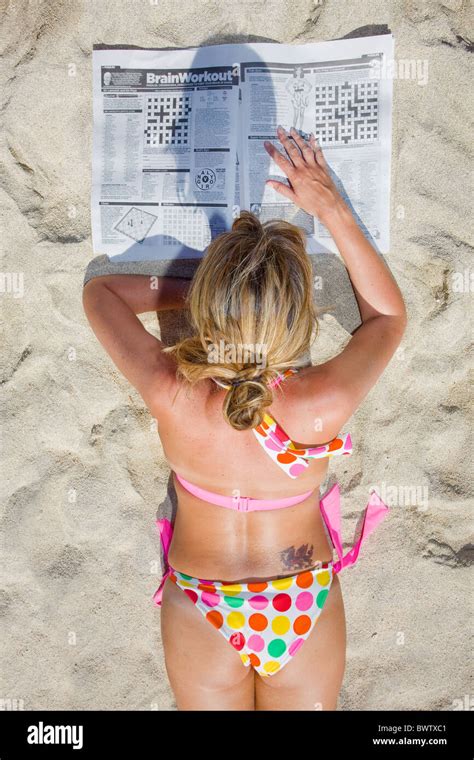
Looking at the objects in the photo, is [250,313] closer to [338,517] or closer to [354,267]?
[354,267]

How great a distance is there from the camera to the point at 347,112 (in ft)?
6.31

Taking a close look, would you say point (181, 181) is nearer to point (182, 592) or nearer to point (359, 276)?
point (359, 276)

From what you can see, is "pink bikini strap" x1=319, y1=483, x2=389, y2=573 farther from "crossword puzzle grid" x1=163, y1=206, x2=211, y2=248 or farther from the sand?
"crossword puzzle grid" x1=163, y1=206, x2=211, y2=248

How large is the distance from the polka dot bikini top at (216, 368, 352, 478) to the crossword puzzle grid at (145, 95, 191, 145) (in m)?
0.91

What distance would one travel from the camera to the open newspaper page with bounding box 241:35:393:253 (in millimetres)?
1922

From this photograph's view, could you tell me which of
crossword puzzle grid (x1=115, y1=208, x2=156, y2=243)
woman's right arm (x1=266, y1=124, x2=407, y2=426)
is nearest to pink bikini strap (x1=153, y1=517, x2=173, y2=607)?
woman's right arm (x1=266, y1=124, x2=407, y2=426)

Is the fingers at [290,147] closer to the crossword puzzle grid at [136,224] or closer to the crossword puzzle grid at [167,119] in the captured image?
the crossword puzzle grid at [167,119]

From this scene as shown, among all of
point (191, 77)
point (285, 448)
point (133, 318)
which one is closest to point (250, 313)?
point (285, 448)

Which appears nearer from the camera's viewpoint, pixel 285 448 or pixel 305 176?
pixel 285 448

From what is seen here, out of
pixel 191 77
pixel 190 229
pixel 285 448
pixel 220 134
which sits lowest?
pixel 285 448

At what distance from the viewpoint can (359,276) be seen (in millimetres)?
1818

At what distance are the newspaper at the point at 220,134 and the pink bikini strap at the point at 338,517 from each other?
766 mm

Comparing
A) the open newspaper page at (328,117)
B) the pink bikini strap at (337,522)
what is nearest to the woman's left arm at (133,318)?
the open newspaper page at (328,117)

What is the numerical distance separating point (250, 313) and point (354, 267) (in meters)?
0.60
